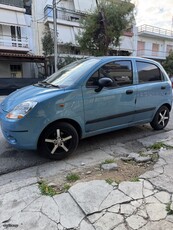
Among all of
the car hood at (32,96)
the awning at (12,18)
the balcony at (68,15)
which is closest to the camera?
the car hood at (32,96)

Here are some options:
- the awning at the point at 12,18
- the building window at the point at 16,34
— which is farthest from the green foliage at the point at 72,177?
the awning at the point at 12,18

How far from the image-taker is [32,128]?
107 inches

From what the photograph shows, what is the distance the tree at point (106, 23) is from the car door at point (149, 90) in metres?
11.5

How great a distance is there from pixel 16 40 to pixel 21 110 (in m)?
17.4

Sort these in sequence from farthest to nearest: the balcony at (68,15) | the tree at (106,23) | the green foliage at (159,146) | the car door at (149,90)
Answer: the balcony at (68,15) < the tree at (106,23) < the car door at (149,90) < the green foliage at (159,146)

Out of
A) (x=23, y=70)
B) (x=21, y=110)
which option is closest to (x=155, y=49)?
(x=23, y=70)

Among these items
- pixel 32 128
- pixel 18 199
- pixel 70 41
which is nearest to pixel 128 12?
pixel 70 41

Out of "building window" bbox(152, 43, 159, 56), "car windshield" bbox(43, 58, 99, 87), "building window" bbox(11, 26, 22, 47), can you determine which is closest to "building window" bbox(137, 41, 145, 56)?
"building window" bbox(152, 43, 159, 56)

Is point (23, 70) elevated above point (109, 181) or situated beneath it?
elevated above

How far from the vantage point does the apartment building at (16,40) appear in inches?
652

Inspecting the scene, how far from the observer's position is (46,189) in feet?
7.30

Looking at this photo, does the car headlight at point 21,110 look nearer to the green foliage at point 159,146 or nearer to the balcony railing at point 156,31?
the green foliage at point 159,146

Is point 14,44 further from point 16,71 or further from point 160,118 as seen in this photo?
point 160,118

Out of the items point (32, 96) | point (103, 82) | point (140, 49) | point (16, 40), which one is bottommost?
point (32, 96)
